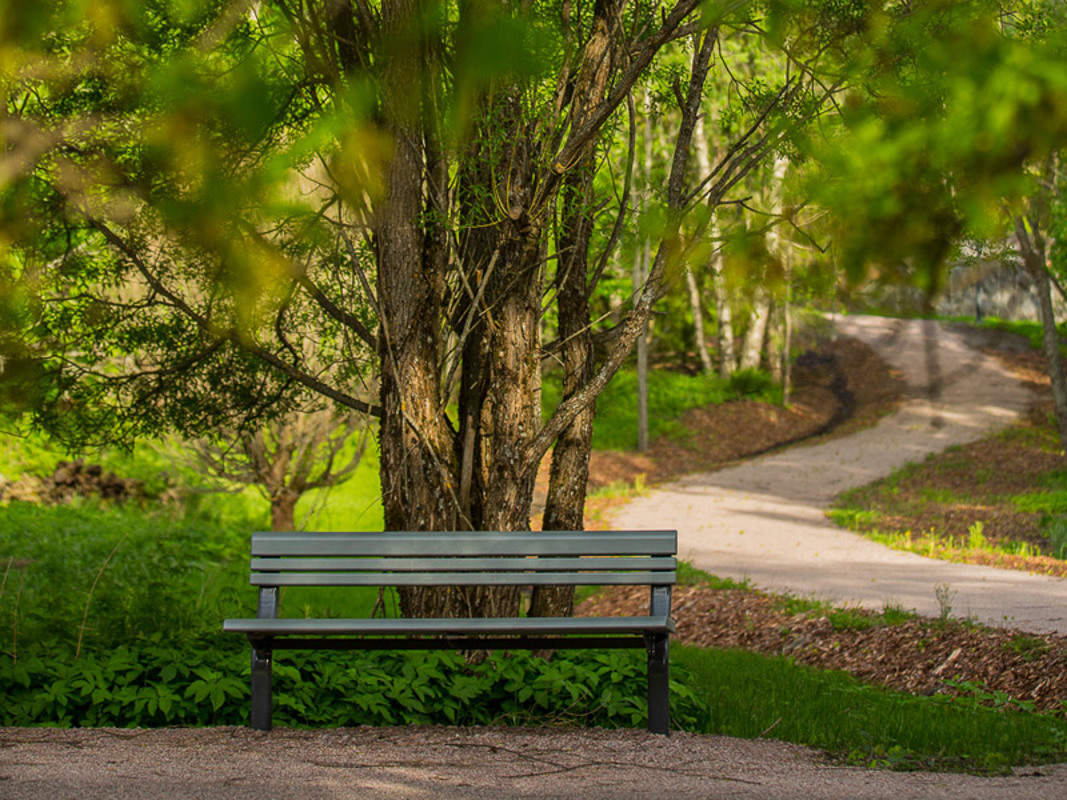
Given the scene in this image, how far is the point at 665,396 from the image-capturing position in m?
27.6

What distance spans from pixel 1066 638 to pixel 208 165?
5.34m

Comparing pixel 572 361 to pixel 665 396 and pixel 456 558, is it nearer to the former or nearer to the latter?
pixel 456 558

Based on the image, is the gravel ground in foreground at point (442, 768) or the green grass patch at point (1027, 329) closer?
the gravel ground in foreground at point (442, 768)

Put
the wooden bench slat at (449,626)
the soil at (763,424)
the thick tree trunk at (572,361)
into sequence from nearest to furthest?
the wooden bench slat at (449,626)
the thick tree trunk at (572,361)
the soil at (763,424)

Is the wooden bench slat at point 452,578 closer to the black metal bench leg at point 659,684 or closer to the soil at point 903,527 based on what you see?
the black metal bench leg at point 659,684

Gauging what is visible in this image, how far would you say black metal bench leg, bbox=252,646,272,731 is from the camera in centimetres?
412

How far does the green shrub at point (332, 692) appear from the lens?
4258 millimetres

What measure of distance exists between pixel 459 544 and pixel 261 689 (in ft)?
3.02

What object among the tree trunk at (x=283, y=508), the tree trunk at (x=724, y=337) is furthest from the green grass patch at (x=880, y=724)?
the tree trunk at (x=724, y=337)

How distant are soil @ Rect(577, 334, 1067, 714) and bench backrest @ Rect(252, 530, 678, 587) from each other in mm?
2457

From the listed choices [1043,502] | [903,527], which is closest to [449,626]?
[903,527]

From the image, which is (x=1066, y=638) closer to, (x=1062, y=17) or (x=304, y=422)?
(x=1062, y=17)

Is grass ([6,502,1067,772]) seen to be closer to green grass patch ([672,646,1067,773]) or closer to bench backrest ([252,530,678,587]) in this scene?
green grass patch ([672,646,1067,773])

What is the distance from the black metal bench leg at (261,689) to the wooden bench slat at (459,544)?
15.8 inches
